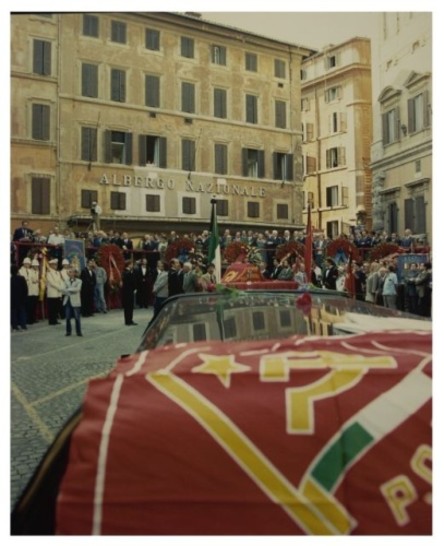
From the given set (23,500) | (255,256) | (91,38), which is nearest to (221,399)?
(23,500)

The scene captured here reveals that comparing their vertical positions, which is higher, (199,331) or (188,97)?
(188,97)

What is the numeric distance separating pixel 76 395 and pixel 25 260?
3.76 m

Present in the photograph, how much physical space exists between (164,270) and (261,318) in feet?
31.7

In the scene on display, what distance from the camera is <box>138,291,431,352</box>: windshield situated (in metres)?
1.89

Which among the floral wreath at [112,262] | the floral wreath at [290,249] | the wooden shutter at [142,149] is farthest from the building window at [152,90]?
the floral wreath at [290,249]

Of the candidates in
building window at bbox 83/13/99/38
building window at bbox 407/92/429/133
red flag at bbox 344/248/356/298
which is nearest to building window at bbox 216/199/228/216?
red flag at bbox 344/248/356/298

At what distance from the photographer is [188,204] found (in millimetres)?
9602

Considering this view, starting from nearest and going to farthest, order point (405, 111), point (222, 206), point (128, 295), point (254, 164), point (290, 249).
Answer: point (405, 111)
point (222, 206)
point (254, 164)
point (128, 295)
point (290, 249)

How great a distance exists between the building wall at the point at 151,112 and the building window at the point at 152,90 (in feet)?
0.27

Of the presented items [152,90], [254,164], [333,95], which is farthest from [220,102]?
[254,164]

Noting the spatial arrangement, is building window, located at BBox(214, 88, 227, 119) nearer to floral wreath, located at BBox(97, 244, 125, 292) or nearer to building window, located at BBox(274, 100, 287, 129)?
building window, located at BBox(274, 100, 287, 129)

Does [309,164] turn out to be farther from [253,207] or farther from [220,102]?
[220,102]

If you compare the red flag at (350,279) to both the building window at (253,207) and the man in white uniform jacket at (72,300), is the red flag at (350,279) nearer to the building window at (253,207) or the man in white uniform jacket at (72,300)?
the building window at (253,207)

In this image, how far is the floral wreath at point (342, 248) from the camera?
454 inches
